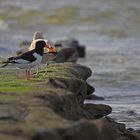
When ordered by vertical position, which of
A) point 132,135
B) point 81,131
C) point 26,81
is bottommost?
point 132,135

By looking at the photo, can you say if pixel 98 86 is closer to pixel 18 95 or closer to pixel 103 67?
pixel 103 67

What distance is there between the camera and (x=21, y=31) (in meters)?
56.5

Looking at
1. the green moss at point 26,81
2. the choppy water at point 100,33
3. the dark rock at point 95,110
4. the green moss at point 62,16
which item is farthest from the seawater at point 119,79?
the green moss at point 62,16

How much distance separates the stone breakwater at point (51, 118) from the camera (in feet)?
29.2

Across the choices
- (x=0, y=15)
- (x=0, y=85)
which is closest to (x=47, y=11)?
(x=0, y=15)

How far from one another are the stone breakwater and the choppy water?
4073mm

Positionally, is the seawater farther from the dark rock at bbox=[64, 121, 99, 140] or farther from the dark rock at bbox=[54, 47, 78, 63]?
the dark rock at bbox=[64, 121, 99, 140]

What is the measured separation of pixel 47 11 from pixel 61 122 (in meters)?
59.6

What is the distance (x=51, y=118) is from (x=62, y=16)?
183 feet

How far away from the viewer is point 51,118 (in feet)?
32.1

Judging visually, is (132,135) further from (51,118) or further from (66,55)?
(66,55)

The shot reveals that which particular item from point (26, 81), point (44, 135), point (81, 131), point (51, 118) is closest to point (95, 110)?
point (26, 81)

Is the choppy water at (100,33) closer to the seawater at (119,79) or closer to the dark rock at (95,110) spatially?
the seawater at (119,79)

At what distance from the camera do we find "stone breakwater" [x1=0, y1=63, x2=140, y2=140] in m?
8.89
